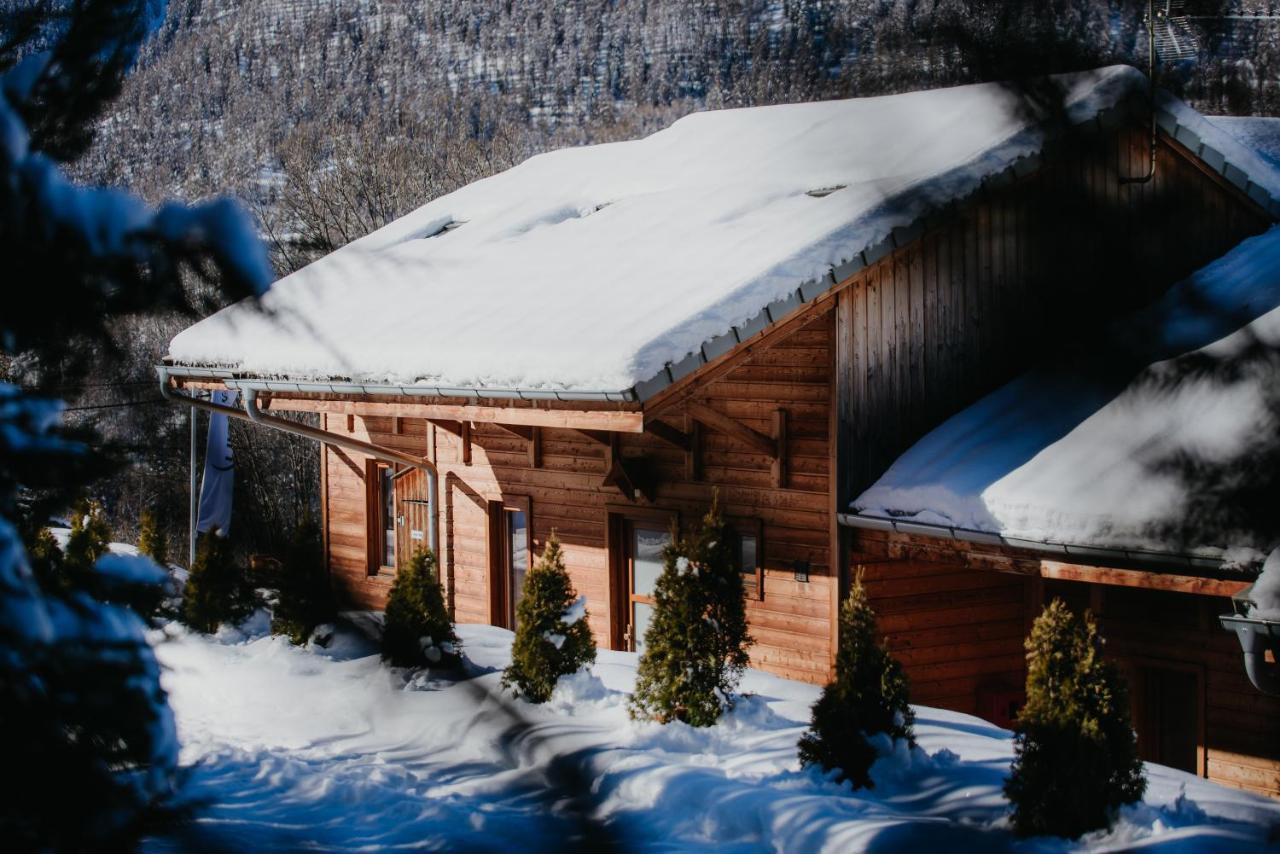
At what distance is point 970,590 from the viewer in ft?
34.0

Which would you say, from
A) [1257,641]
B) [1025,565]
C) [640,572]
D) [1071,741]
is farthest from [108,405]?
[640,572]

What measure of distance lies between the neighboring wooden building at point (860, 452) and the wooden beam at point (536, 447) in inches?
1.4

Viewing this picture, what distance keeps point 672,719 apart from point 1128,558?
3379mm

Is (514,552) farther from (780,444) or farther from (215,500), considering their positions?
(215,500)

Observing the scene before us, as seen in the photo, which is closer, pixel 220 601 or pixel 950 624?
pixel 220 601

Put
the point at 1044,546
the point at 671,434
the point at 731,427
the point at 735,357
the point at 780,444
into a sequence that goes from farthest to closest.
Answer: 1. the point at 671,434
2. the point at 780,444
3. the point at 731,427
4. the point at 735,357
5. the point at 1044,546

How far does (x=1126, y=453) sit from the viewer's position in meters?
7.81

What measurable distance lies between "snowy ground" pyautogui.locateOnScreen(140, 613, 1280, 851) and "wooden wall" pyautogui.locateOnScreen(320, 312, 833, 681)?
684 millimetres

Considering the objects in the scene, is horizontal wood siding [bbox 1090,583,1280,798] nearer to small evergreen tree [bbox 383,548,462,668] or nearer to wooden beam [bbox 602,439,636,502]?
wooden beam [bbox 602,439,636,502]

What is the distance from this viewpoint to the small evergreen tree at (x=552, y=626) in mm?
9250

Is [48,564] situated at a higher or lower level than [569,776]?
higher

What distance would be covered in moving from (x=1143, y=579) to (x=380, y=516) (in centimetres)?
1004

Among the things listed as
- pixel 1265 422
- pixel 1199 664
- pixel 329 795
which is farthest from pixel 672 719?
pixel 1265 422

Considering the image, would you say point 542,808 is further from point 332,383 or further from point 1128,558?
point 332,383
